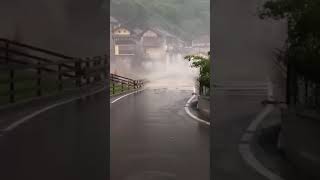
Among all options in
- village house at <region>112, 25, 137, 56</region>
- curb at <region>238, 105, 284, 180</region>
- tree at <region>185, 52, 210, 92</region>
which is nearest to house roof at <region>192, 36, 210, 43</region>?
village house at <region>112, 25, 137, 56</region>

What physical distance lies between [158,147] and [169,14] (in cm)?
1828

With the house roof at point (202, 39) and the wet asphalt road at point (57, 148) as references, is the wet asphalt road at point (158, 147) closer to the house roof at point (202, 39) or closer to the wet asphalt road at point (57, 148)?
the wet asphalt road at point (57, 148)

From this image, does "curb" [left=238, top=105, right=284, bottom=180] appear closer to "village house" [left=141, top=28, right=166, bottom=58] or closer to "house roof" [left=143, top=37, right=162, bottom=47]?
"village house" [left=141, top=28, right=166, bottom=58]

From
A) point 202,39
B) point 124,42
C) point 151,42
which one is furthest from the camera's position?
point 202,39

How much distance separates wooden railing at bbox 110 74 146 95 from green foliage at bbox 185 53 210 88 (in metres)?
6.06

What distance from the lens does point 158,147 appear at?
750 cm

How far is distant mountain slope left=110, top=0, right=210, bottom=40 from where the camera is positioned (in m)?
20.9

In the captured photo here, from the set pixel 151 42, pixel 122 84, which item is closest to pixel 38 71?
pixel 151 42

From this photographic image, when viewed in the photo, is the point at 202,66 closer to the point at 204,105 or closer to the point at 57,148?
the point at 204,105

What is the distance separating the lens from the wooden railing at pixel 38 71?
33.8ft

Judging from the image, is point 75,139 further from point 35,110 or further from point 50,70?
point 50,70

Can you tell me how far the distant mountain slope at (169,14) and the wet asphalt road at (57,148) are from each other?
1095cm

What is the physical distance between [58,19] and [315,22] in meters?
7.18

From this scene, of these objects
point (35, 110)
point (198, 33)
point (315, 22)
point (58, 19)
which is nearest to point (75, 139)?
point (35, 110)
